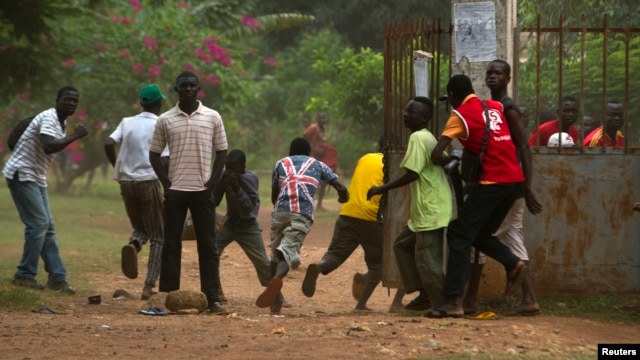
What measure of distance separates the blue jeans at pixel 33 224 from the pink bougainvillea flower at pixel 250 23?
17.1 m

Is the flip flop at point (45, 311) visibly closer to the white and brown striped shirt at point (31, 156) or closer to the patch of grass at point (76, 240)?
the patch of grass at point (76, 240)

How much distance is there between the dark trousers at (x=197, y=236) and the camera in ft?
31.8

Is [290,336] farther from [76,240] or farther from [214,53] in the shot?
[214,53]

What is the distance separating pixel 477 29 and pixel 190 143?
2.37 meters

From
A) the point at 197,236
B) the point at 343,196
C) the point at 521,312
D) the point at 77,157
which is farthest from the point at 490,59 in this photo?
the point at 77,157

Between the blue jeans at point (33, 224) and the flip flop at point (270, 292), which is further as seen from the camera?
the blue jeans at point (33, 224)

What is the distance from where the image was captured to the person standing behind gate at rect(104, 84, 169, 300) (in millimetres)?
10922

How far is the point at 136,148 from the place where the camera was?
430 inches

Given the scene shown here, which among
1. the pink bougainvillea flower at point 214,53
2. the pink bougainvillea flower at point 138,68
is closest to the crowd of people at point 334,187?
the pink bougainvillea flower at point 138,68

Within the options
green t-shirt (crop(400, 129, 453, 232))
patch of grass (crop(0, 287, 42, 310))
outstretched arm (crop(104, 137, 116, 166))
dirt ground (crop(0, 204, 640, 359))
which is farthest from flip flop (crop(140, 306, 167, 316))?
green t-shirt (crop(400, 129, 453, 232))

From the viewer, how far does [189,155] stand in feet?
31.6

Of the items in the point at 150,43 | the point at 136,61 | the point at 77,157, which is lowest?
the point at 77,157

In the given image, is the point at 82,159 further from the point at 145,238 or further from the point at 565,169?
the point at 565,169

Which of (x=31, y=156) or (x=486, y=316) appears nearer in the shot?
(x=486, y=316)
